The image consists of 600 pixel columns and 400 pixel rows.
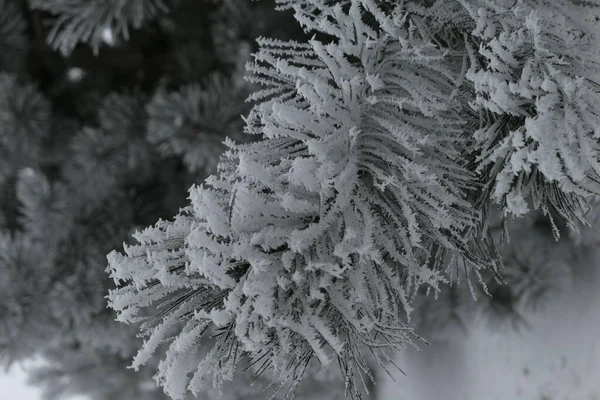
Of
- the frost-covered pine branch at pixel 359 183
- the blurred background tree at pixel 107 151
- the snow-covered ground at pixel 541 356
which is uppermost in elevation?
the frost-covered pine branch at pixel 359 183

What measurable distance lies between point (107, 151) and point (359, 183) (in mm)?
515

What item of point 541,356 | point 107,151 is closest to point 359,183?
point 107,151

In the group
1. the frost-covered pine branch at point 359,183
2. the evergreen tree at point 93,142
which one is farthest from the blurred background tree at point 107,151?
the frost-covered pine branch at point 359,183

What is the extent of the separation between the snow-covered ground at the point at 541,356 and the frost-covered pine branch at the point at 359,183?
0.63 m

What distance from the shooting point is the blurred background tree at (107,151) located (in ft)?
1.91

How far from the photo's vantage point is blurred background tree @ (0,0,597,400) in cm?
58

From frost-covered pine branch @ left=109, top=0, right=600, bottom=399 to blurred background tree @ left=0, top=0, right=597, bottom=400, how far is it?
1.10ft

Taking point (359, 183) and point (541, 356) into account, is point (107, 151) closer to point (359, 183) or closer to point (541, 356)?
point (359, 183)

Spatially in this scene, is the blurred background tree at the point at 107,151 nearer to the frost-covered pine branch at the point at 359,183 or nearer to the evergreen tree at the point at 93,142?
the evergreen tree at the point at 93,142

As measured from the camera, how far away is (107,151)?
0.67 metres

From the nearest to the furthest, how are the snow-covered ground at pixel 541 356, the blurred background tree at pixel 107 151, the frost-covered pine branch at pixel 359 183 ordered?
the frost-covered pine branch at pixel 359 183
the blurred background tree at pixel 107 151
the snow-covered ground at pixel 541 356

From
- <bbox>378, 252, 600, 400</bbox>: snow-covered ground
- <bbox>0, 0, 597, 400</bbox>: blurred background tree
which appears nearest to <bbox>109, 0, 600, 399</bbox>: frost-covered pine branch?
<bbox>0, 0, 597, 400</bbox>: blurred background tree

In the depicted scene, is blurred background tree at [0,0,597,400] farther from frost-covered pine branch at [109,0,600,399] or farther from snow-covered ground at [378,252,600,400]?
frost-covered pine branch at [109,0,600,399]

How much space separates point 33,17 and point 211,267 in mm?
647
